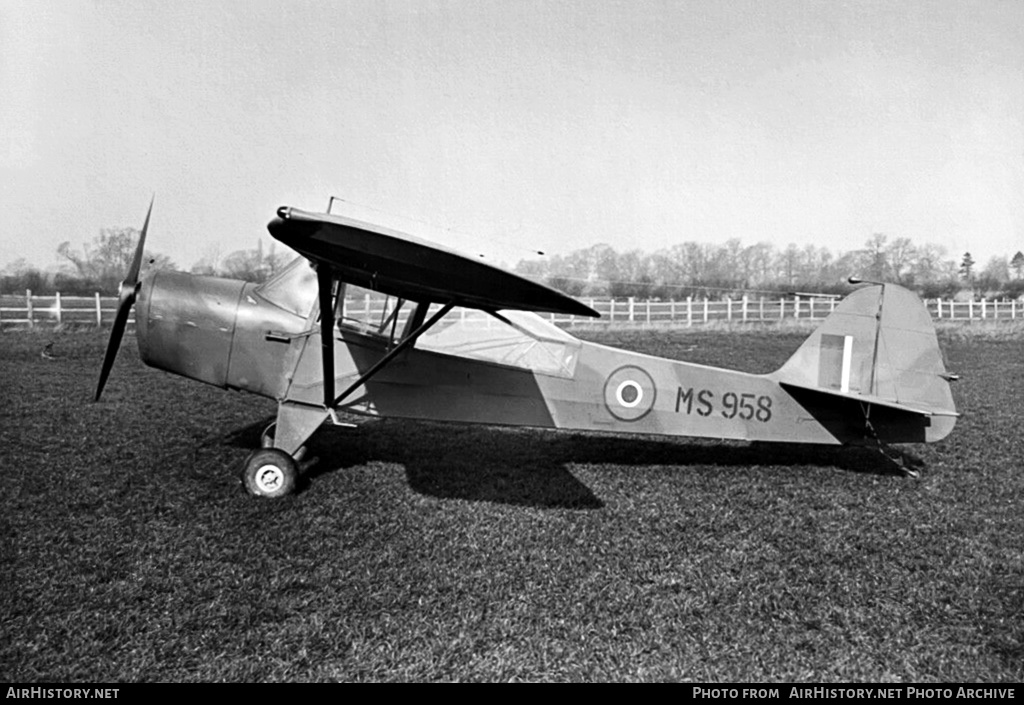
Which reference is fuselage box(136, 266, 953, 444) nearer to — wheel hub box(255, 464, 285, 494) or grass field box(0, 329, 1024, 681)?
grass field box(0, 329, 1024, 681)

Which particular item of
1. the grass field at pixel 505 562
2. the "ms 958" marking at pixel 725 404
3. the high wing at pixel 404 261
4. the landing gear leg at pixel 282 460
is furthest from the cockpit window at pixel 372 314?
the "ms 958" marking at pixel 725 404

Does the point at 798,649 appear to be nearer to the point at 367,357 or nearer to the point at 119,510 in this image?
the point at 367,357

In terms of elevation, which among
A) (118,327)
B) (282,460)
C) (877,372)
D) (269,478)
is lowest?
(269,478)

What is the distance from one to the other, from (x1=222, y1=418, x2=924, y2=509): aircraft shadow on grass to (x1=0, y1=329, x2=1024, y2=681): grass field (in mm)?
52

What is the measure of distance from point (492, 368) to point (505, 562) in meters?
2.34

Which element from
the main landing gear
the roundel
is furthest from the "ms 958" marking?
the main landing gear

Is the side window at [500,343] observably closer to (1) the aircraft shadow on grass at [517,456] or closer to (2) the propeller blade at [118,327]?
(1) the aircraft shadow on grass at [517,456]

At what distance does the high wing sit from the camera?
147 inches

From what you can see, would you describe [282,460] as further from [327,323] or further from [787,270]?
[787,270]

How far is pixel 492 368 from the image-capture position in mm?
6113

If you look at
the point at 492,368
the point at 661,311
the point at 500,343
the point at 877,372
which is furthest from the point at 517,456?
the point at 661,311

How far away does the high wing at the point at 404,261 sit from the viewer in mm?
3736

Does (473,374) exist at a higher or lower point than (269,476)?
higher

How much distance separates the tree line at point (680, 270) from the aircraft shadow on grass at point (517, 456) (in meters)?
1.94
